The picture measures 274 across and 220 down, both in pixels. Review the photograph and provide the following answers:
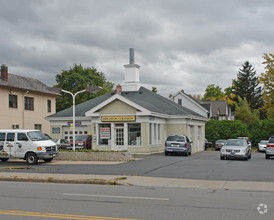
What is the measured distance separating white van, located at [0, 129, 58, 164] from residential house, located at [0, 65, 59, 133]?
63.4ft

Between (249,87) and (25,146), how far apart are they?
81525 mm

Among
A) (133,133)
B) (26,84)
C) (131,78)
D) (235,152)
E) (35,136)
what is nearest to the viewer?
(35,136)

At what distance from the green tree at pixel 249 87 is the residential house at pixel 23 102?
57.2 meters

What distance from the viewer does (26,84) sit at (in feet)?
152

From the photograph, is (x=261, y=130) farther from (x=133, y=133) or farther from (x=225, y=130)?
(x=133, y=133)

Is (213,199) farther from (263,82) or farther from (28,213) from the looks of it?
(263,82)

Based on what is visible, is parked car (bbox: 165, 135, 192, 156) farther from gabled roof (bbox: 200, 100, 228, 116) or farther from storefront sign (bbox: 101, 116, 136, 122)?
gabled roof (bbox: 200, 100, 228, 116)

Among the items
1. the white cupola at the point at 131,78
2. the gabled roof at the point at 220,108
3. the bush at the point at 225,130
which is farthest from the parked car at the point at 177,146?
the gabled roof at the point at 220,108

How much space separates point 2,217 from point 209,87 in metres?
114

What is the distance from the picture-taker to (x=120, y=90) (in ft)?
133

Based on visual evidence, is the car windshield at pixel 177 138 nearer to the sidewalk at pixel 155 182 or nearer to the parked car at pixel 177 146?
the parked car at pixel 177 146

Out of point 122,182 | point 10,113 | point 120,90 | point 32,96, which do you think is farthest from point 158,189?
point 32,96

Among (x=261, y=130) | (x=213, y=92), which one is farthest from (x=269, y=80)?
(x=213, y=92)

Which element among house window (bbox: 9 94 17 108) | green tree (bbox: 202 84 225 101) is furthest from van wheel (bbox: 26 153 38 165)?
green tree (bbox: 202 84 225 101)
